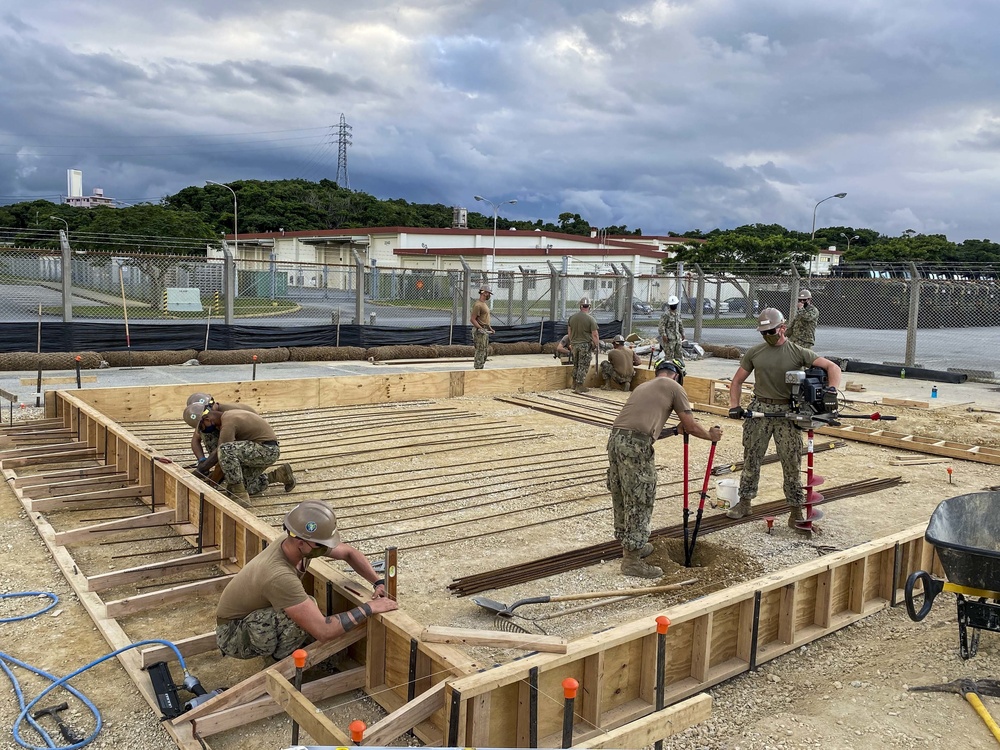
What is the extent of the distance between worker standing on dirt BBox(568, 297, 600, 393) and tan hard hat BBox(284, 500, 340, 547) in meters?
10.1

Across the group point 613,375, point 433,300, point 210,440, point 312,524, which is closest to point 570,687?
point 312,524

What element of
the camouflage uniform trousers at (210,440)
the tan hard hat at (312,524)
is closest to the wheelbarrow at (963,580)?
the tan hard hat at (312,524)

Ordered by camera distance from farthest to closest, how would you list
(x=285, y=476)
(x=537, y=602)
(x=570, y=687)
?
(x=285, y=476) → (x=537, y=602) → (x=570, y=687)

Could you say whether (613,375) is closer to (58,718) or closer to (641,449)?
(641,449)

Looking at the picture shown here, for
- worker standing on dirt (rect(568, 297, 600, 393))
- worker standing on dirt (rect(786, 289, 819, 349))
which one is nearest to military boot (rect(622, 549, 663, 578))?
worker standing on dirt (rect(786, 289, 819, 349))

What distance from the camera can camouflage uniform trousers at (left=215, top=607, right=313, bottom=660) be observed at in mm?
4066

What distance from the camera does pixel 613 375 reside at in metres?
14.7

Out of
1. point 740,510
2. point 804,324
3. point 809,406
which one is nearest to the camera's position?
point 809,406

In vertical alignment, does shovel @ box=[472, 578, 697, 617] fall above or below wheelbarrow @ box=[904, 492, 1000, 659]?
below

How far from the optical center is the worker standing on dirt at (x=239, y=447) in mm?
6922

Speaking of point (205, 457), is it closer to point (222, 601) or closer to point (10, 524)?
point (10, 524)

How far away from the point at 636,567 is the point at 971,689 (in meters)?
2.15

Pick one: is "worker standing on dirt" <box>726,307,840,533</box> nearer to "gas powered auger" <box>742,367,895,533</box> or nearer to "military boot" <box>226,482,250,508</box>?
"gas powered auger" <box>742,367,895,533</box>

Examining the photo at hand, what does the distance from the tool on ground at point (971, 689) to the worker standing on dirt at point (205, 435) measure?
18.5 ft
